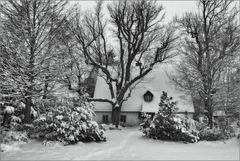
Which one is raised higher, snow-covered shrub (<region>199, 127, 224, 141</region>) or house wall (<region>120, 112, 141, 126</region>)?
house wall (<region>120, 112, 141, 126</region>)

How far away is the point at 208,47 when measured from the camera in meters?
23.0

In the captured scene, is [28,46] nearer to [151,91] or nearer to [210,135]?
[210,135]

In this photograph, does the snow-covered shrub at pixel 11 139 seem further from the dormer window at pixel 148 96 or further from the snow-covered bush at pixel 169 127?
the dormer window at pixel 148 96

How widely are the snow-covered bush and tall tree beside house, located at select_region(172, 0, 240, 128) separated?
4.98 m

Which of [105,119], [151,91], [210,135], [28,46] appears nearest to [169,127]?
[210,135]

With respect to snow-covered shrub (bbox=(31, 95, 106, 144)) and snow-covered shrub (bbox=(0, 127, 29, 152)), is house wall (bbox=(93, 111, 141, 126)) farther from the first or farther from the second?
snow-covered shrub (bbox=(0, 127, 29, 152))

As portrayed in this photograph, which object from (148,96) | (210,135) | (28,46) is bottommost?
(210,135)

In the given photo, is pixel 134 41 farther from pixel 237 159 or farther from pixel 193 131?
pixel 237 159

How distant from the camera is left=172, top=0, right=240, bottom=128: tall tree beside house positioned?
21500 mm

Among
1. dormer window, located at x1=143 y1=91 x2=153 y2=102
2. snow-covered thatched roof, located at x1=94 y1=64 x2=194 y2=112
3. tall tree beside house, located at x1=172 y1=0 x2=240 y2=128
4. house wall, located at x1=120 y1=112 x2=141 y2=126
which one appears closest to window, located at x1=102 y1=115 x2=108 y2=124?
snow-covered thatched roof, located at x1=94 y1=64 x2=194 y2=112

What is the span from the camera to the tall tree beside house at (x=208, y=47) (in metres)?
21.5

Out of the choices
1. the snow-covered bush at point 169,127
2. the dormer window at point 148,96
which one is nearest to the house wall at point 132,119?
the dormer window at point 148,96

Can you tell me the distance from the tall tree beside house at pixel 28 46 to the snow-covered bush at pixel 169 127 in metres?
7.94

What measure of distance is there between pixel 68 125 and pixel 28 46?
17.0 ft
